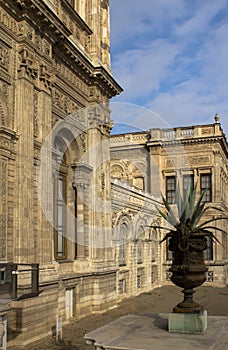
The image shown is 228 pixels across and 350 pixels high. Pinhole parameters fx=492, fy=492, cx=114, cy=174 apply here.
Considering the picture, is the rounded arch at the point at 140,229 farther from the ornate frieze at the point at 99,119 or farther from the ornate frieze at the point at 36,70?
the ornate frieze at the point at 36,70

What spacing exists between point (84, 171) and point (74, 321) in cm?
563

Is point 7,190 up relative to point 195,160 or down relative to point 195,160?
down

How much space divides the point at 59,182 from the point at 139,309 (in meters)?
7.62

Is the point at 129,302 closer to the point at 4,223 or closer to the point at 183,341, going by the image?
the point at 4,223

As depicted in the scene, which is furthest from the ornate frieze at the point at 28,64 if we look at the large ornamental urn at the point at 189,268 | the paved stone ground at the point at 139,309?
the large ornamental urn at the point at 189,268

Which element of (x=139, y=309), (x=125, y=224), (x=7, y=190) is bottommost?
(x=139, y=309)

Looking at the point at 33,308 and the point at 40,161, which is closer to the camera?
the point at 33,308

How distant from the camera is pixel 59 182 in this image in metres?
18.0

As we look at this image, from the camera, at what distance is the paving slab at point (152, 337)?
6996mm

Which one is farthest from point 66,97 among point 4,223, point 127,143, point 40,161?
point 127,143

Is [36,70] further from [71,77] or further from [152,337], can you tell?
[152,337]

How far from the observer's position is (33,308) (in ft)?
44.7

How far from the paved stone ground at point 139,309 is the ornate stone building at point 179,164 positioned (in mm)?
4973

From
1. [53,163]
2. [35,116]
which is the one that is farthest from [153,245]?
[35,116]
